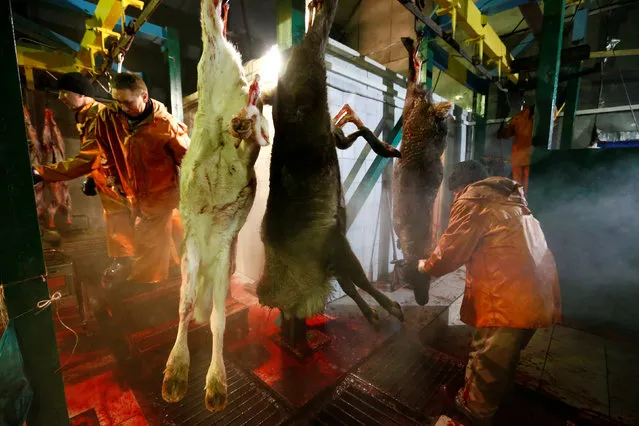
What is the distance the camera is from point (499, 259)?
9.74 feet

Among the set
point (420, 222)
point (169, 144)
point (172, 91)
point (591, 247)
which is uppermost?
point (172, 91)

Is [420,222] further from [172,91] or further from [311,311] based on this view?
[172,91]

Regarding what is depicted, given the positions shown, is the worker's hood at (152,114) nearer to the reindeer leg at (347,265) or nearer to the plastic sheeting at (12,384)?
the plastic sheeting at (12,384)

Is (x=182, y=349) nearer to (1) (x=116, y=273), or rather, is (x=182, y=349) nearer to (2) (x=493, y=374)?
(2) (x=493, y=374)

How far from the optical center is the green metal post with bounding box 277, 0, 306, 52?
107 inches

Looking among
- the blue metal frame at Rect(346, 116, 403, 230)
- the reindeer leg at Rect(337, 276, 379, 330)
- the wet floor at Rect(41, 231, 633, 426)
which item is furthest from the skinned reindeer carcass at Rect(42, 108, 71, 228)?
the reindeer leg at Rect(337, 276, 379, 330)

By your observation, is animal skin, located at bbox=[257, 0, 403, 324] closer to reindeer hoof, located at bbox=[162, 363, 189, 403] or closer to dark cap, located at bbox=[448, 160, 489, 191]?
reindeer hoof, located at bbox=[162, 363, 189, 403]

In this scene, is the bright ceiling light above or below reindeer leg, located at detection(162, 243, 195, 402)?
above

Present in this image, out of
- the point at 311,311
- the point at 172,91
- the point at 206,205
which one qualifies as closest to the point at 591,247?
the point at 311,311

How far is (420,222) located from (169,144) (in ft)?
11.2

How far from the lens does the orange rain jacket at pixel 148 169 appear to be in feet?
10.9

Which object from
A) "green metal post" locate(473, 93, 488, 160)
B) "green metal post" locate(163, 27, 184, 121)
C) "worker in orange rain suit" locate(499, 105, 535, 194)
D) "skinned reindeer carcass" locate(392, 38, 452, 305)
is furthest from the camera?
"green metal post" locate(473, 93, 488, 160)

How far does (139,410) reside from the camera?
2691mm

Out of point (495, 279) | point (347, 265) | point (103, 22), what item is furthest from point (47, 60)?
point (495, 279)
